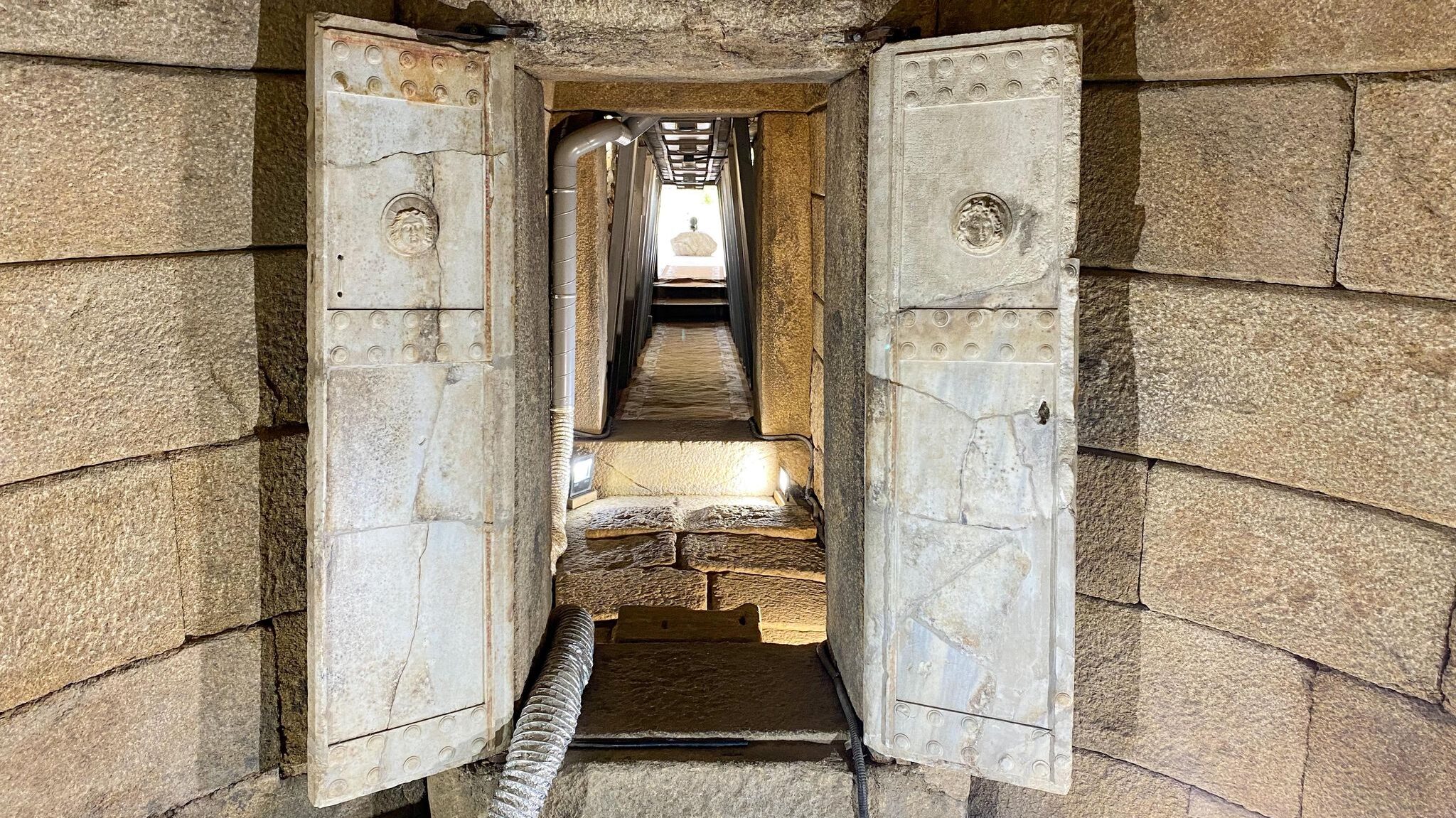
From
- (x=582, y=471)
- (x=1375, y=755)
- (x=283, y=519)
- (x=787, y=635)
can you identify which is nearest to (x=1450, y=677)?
(x=1375, y=755)

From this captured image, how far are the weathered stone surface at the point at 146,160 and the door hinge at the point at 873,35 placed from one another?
123 cm

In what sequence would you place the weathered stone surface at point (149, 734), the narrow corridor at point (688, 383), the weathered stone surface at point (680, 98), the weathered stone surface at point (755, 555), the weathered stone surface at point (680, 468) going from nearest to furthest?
the weathered stone surface at point (149, 734) < the weathered stone surface at point (755, 555) < the weathered stone surface at point (680, 98) < the weathered stone surface at point (680, 468) < the narrow corridor at point (688, 383)

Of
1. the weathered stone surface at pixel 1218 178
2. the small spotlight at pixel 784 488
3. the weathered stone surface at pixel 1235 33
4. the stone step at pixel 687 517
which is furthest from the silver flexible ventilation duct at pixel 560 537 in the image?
the weathered stone surface at pixel 1235 33

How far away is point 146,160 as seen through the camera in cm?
174

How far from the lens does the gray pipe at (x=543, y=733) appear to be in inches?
74.0

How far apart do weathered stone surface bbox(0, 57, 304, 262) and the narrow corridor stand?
4373 mm

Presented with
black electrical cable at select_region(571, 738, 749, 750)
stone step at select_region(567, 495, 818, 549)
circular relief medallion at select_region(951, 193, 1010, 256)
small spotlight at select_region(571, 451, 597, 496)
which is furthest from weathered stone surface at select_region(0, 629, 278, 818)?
small spotlight at select_region(571, 451, 597, 496)

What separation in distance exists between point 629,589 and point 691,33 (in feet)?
9.52

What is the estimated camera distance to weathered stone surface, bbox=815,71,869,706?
1.99 metres

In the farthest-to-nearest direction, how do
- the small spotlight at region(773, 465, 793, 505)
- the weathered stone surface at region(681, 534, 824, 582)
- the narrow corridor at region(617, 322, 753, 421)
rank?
the narrow corridor at region(617, 322, 753, 421) < the small spotlight at region(773, 465, 793, 505) < the weathered stone surface at region(681, 534, 824, 582)

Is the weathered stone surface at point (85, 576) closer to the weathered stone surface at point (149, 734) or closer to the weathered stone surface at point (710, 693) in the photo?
the weathered stone surface at point (149, 734)

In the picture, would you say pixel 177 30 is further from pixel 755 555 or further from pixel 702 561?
pixel 755 555

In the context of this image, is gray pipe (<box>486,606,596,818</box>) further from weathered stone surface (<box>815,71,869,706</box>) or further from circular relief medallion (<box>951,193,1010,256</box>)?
circular relief medallion (<box>951,193,1010,256</box>)

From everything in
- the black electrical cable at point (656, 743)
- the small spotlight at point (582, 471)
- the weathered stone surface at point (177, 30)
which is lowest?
the black electrical cable at point (656, 743)
